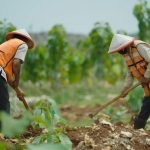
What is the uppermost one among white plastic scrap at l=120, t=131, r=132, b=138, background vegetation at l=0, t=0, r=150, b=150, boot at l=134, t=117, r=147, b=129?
white plastic scrap at l=120, t=131, r=132, b=138

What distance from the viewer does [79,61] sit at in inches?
540

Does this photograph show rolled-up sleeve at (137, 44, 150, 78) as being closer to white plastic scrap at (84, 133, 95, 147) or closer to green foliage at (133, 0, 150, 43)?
white plastic scrap at (84, 133, 95, 147)

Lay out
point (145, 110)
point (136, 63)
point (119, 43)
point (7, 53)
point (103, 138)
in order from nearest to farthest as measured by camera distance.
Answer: point (103, 138)
point (7, 53)
point (119, 43)
point (136, 63)
point (145, 110)

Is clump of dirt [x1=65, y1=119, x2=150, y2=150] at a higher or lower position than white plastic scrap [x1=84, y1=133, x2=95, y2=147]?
lower

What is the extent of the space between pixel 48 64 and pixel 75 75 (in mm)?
1305

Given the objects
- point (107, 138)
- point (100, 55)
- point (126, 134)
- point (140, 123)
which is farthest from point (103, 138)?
point (100, 55)

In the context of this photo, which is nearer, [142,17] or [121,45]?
[121,45]

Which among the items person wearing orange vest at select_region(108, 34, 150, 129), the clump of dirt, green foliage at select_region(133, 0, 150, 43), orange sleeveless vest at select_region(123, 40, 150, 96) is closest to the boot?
person wearing orange vest at select_region(108, 34, 150, 129)

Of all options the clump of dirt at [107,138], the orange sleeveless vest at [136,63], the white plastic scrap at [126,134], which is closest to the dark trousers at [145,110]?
the orange sleeveless vest at [136,63]

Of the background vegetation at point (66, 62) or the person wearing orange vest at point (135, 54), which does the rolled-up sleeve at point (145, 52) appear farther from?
→ the background vegetation at point (66, 62)

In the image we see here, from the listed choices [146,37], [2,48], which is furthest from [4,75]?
[146,37]

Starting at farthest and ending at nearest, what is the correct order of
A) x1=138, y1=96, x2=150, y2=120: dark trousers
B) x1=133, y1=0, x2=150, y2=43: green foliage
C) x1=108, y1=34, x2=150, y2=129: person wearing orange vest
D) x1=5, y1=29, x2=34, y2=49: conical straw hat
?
x1=133, y1=0, x2=150, y2=43: green foliage, x1=138, y1=96, x2=150, y2=120: dark trousers, x1=108, y1=34, x2=150, y2=129: person wearing orange vest, x1=5, y1=29, x2=34, y2=49: conical straw hat

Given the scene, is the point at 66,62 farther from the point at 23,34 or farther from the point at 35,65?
the point at 23,34

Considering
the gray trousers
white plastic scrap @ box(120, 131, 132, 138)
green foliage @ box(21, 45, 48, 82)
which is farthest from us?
green foliage @ box(21, 45, 48, 82)
